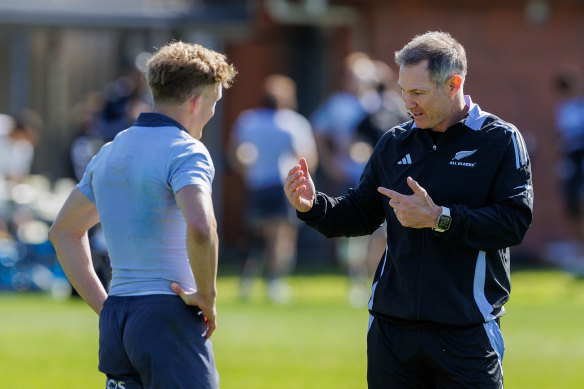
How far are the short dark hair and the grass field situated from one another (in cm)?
396

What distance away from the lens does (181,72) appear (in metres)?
4.52

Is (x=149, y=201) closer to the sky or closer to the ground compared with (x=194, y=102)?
closer to the ground

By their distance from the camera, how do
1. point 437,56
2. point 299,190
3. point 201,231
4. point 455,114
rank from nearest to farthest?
point 201,231
point 437,56
point 455,114
point 299,190

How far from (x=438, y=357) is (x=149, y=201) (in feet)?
4.62

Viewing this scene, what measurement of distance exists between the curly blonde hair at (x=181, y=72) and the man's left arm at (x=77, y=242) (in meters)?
0.61

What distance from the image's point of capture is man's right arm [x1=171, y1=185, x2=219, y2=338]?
4.32m

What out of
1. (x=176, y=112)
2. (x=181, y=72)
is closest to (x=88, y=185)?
(x=176, y=112)

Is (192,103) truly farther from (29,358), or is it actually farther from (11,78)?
(11,78)

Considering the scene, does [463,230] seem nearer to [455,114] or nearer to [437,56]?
[455,114]

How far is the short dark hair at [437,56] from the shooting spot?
4.64 m

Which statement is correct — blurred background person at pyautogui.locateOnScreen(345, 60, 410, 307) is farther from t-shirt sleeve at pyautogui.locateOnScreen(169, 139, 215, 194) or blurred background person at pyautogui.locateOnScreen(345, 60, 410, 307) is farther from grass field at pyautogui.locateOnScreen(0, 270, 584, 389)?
t-shirt sleeve at pyautogui.locateOnScreen(169, 139, 215, 194)

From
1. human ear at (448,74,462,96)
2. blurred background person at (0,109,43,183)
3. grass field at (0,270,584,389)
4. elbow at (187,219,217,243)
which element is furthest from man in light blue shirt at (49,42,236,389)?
blurred background person at (0,109,43,183)

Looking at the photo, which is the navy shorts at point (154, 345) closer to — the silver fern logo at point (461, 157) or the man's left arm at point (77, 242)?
the man's left arm at point (77, 242)

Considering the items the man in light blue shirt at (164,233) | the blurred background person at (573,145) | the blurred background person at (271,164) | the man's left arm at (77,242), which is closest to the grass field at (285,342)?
the blurred background person at (271,164)
